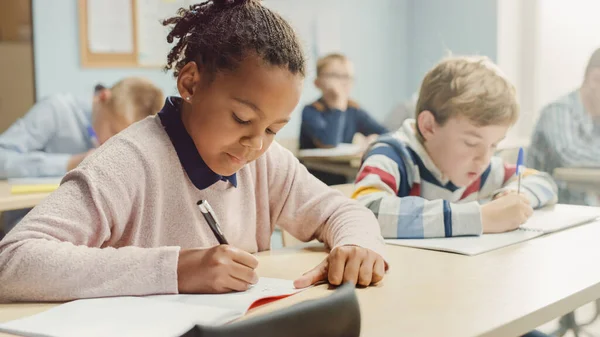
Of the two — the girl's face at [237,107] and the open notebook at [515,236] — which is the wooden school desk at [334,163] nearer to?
the open notebook at [515,236]

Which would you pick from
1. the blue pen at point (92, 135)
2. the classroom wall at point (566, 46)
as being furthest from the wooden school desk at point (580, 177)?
the blue pen at point (92, 135)

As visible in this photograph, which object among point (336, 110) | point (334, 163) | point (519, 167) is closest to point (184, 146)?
point (519, 167)

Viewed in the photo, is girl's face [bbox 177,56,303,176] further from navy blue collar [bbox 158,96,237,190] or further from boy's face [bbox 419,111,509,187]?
boy's face [bbox 419,111,509,187]

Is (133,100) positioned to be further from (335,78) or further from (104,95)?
(335,78)

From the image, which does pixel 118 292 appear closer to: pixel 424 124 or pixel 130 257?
pixel 130 257

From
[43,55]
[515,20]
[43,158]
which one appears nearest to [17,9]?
[43,55]

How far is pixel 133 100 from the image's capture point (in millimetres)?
2256

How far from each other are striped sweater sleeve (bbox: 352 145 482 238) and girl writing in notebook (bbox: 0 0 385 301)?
0.13m

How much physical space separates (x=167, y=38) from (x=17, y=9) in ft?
7.63

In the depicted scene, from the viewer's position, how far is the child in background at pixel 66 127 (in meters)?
2.23

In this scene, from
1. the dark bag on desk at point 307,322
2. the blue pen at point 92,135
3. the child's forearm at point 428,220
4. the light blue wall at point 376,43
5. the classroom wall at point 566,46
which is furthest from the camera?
the light blue wall at point 376,43

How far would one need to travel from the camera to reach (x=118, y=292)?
802 millimetres

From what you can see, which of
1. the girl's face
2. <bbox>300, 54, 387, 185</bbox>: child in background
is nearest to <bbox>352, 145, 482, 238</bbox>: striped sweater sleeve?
the girl's face

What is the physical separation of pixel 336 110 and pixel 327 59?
314mm
